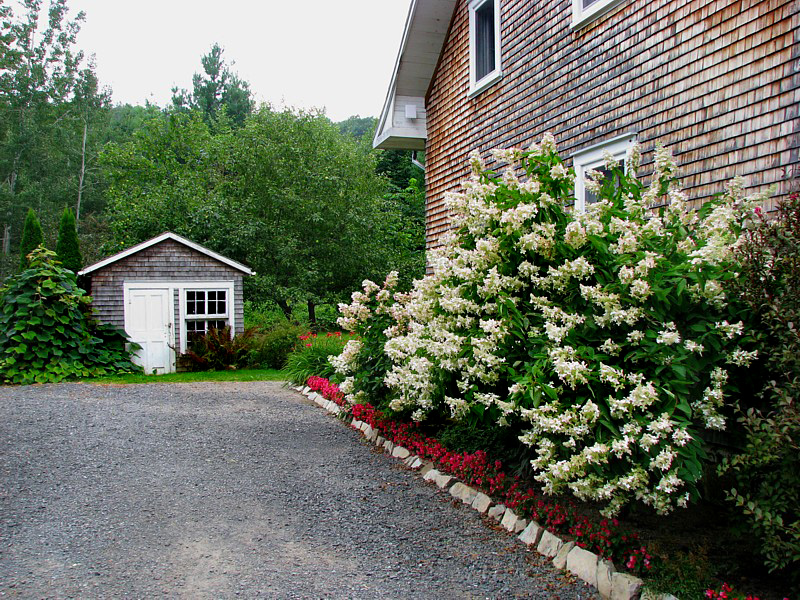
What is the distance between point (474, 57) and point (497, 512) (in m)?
7.13

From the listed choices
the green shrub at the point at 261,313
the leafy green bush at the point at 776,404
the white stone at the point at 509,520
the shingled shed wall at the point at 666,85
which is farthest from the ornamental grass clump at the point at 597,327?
the green shrub at the point at 261,313

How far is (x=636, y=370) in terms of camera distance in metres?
3.62

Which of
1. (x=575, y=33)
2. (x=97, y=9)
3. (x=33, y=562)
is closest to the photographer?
(x=33, y=562)

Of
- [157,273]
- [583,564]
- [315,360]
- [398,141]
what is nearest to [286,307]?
[157,273]

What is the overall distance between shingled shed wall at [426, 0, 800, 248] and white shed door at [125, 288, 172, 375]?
8094mm

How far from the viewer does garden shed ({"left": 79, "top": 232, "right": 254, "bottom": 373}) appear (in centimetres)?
1357

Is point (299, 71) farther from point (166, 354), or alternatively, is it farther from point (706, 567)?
point (706, 567)

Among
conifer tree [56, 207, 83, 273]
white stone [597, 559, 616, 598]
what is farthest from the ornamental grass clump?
conifer tree [56, 207, 83, 273]

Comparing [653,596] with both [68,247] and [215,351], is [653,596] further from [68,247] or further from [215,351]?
[68,247]

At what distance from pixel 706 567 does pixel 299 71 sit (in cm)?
5035

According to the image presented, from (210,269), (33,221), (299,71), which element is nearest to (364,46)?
(299,71)

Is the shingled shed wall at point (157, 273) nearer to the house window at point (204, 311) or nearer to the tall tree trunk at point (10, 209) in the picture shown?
the house window at point (204, 311)

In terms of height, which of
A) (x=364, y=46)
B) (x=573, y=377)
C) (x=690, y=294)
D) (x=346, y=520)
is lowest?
(x=346, y=520)

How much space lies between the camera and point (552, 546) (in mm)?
3795
